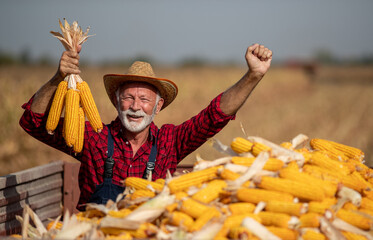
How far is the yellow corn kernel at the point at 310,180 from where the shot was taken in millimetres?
2727

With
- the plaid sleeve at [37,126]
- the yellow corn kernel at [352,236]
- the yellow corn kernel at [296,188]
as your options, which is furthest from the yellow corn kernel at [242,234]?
the plaid sleeve at [37,126]

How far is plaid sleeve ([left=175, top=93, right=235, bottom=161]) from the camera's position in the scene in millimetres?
4129

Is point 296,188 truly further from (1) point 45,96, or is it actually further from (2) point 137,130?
(1) point 45,96

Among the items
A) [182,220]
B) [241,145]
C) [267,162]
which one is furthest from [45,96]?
[267,162]

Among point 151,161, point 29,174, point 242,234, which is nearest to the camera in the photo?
point 242,234

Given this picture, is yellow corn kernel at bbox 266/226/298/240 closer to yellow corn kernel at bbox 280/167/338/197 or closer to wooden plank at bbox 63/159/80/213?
yellow corn kernel at bbox 280/167/338/197

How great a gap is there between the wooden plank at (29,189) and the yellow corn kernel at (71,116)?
1.05 metres

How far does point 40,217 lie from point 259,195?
312 cm

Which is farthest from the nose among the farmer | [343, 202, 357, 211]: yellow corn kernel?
[343, 202, 357, 211]: yellow corn kernel

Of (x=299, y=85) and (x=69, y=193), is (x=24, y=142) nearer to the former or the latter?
(x=69, y=193)

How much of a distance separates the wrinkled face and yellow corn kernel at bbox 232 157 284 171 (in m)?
1.45

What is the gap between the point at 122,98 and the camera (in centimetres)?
423

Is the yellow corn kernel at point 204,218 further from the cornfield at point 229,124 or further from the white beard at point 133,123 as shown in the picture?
the white beard at point 133,123

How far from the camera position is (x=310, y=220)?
258cm
